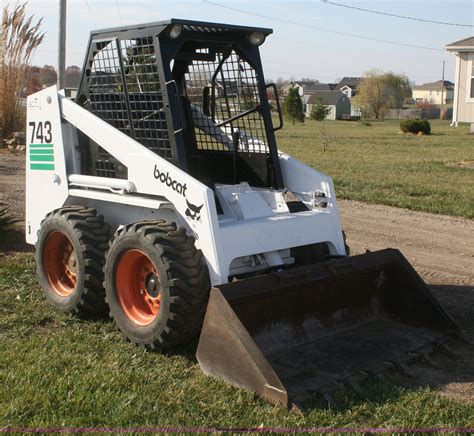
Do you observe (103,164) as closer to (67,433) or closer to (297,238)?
(297,238)

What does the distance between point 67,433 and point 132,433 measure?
0.34 metres

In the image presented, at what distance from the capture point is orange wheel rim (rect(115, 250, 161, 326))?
17.4 feet

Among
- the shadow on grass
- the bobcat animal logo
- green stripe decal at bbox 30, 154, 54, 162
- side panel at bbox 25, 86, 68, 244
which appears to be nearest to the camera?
the bobcat animal logo

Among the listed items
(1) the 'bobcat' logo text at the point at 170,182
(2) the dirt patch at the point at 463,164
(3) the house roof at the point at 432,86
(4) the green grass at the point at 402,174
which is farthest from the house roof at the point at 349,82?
(1) the 'bobcat' logo text at the point at 170,182

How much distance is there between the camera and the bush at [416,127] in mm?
35838

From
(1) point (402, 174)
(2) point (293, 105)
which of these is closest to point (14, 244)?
(1) point (402, 174)

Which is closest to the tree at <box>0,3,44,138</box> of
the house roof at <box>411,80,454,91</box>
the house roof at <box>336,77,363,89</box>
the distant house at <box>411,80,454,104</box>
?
the house roof at <box>336,77,363,89</box>

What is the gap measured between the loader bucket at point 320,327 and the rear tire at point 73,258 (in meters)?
1.36

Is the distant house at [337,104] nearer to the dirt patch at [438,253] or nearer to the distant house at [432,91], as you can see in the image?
the distant house at [432,91]

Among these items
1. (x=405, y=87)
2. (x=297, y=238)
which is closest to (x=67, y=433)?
(x=297, y=238)

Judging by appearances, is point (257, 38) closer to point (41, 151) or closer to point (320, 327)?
point (41, 151)

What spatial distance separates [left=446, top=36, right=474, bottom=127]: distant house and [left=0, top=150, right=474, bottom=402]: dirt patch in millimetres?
26666

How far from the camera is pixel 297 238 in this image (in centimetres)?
557

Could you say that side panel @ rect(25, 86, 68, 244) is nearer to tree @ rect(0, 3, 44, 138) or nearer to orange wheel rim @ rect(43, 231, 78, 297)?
orange wheel rim @ rect(43, 231, 78, 297)
